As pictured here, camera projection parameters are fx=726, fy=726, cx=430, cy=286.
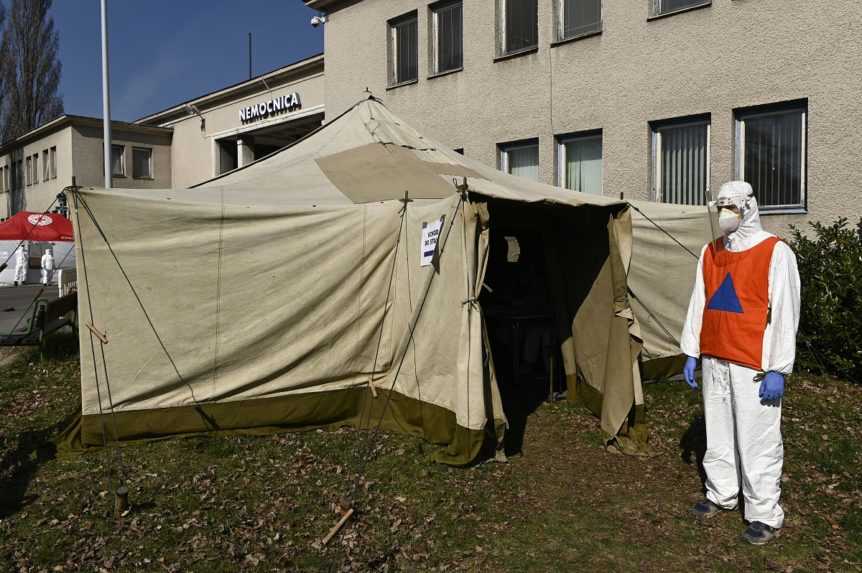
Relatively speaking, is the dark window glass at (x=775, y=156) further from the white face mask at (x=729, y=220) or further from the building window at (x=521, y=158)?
the white face mask at (x=729, y=220)

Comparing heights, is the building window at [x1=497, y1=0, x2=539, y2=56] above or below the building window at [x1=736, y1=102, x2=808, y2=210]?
above

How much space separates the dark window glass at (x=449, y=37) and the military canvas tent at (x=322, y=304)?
722 centimetres

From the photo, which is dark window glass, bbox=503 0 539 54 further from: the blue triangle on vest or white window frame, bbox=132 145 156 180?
white window frame, bbox=132 145 156 180

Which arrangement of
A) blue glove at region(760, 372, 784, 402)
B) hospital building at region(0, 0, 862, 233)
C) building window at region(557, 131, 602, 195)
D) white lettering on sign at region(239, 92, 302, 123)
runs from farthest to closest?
1. white lettering on sign at region(239, 92, 302, 123)
2. building window at region(557, 131, 602, 195)
3. hospital building at region(0, 0, 862, 233)
4. blue glove at region(760, 372, 784, 402)

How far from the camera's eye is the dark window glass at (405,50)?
14242 millimetres

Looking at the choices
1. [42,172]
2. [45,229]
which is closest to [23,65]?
[42,172]

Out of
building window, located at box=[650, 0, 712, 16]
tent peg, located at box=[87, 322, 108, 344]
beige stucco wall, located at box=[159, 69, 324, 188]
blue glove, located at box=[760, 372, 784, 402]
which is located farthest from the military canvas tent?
beige stucco wall, located at box=[159, 69, 324, 188]

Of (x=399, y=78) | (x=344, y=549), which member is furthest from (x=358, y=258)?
(x=399, y=78)

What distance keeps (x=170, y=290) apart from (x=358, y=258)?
61.7 inches

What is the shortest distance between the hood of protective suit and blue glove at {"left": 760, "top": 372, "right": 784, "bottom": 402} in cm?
78

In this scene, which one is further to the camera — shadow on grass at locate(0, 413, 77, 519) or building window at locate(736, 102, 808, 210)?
building window at locate(736, 102, 808, 210)

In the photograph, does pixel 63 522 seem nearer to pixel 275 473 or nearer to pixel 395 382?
pixel 275 473

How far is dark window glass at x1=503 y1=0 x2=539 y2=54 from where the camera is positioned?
479 inches

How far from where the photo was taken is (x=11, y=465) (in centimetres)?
543
